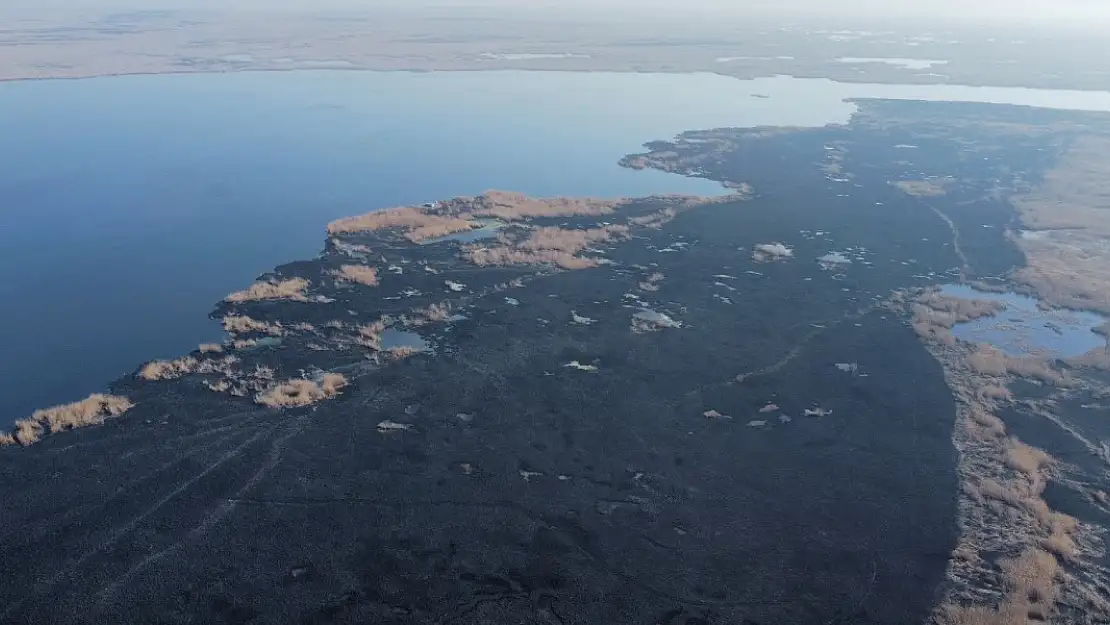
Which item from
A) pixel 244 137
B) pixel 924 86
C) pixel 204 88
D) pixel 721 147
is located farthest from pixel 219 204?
pixel 924 86

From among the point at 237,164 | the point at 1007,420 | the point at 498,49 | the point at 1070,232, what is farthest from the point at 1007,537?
the point at 498,49

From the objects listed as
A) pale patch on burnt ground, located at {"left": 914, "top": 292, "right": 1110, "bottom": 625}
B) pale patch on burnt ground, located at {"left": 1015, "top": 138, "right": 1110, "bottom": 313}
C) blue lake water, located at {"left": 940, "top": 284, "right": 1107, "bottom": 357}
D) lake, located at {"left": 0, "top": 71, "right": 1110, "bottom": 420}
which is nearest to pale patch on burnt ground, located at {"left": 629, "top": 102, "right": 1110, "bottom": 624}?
pale patch on burnt ground, located at {"left": 914, "top": 292, "right": 1110, "bottom": 625}

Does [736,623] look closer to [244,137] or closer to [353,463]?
[353,463]

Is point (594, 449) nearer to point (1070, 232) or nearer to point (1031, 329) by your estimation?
point (1031, 329)

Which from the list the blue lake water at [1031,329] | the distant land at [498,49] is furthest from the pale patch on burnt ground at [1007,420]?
the distant land at [498,49]

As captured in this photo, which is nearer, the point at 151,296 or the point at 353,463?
the point at 353,463

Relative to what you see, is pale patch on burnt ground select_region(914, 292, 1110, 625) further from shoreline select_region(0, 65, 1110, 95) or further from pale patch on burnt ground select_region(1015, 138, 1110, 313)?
shoreline select_region(0, 65, 1110, 95)
